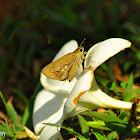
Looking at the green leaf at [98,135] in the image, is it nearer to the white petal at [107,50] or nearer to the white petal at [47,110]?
the white petal at [47,110]

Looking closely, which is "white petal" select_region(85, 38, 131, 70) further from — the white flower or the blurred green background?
the blurred green background

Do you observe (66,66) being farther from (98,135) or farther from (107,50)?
(98,135)

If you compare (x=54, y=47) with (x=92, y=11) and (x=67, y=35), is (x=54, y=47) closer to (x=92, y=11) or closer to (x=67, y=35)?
(x=67, y=35)

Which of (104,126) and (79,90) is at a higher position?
(79,90)

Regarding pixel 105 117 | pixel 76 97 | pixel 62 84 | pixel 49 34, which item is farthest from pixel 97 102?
pixel 49 34

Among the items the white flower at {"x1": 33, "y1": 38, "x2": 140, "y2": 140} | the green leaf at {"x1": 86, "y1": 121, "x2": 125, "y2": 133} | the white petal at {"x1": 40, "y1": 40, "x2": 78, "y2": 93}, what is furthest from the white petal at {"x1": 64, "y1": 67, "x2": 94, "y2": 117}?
the white petal at {"x1": 40, "y1": 40, "x2": 78, "y2": 93}

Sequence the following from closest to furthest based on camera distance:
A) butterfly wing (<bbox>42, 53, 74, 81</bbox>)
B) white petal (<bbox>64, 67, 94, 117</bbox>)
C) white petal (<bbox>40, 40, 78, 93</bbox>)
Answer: white petal (<bbox>64, 67, 94, 117</bbox>) → butterfly wing (<bbox>42, 53, 74, 81</bbox>) → white petal (<bbox>40, 40, 78, 93</bbox>)

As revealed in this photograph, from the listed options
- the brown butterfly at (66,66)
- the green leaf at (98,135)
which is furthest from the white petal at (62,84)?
the green leaf at (98,135)
